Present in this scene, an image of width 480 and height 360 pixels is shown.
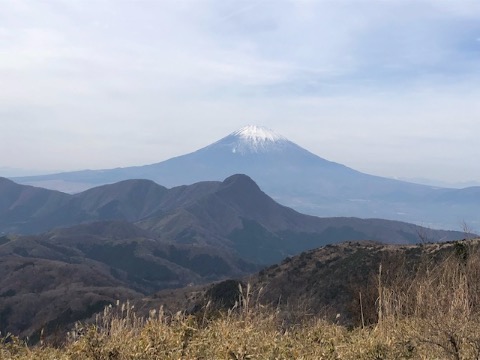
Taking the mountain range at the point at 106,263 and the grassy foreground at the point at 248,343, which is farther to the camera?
the mountain range at the point at 106,263

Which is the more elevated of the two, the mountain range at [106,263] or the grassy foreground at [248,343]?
the grassy foreground at [248,343]

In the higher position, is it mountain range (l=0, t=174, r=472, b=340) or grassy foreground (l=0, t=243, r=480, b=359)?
grassy foreground (l=0, t=243, r=480, b=359)

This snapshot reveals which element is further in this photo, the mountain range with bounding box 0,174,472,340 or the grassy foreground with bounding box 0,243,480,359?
the mountain range with bounding box 0,174,472,340

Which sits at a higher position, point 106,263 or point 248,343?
point 248,343

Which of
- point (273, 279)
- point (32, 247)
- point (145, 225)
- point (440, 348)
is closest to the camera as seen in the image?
point (440, 348)

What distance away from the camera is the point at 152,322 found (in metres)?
5.64

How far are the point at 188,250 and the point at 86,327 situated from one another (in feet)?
447

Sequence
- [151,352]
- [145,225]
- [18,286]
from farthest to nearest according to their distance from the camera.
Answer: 1. [145,225]
2. [18,286]
3. [151,352]

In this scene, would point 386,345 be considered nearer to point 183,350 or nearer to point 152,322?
point 183,350

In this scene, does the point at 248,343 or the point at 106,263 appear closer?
the point at 248,343

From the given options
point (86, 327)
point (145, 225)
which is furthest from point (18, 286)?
point (145, 225)

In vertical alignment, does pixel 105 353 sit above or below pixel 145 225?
above

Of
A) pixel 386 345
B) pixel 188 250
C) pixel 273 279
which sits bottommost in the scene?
pixel 188 250

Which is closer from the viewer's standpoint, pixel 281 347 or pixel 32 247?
pixel 281 347
